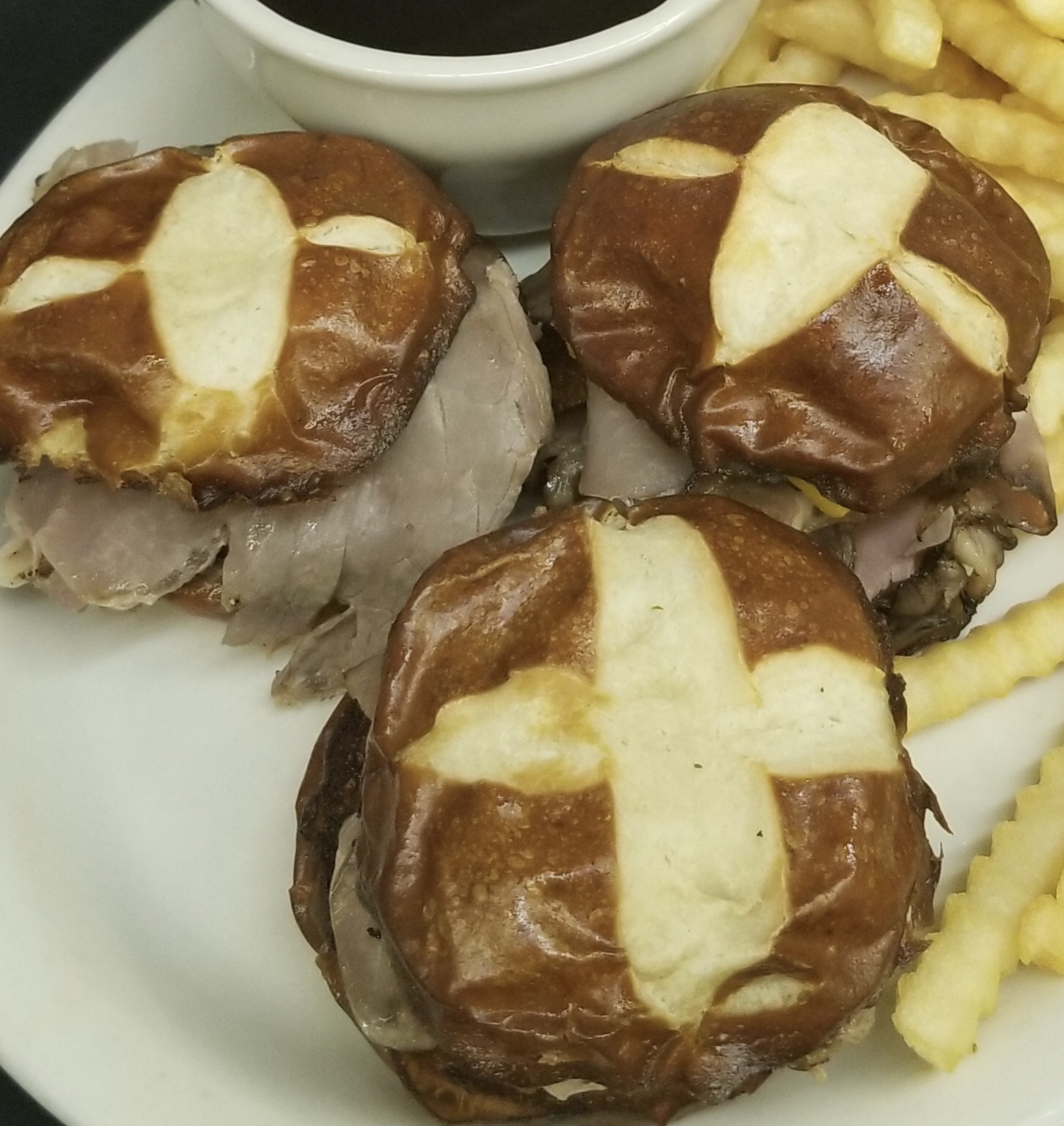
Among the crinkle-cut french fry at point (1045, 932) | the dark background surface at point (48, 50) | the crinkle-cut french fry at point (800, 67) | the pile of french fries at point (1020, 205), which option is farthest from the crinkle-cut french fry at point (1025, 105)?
the dark background surface at point (48, 50)

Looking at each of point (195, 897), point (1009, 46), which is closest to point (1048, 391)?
point (1009, 46)

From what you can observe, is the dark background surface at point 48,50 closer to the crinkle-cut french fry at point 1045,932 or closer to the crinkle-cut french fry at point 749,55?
the crinkle-cut french fry at point 749,55

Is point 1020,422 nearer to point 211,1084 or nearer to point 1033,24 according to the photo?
point 1033,24

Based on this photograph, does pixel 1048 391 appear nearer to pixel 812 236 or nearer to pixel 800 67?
pixel 812 236

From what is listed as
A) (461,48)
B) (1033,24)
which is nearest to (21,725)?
(461,48)

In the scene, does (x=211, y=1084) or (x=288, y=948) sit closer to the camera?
(x=211, y=1084)
